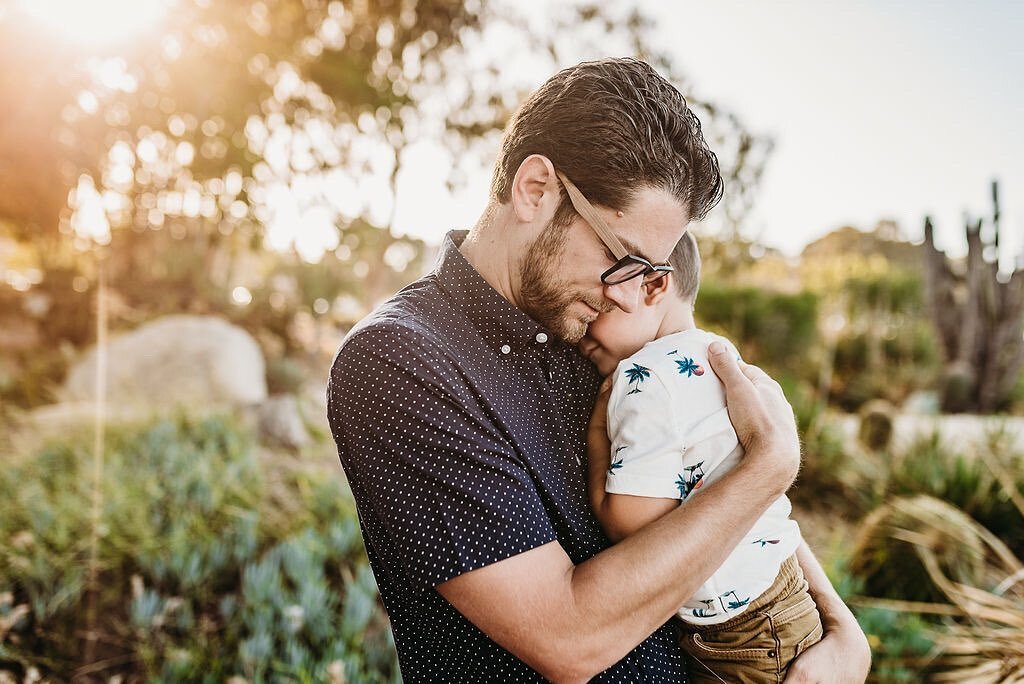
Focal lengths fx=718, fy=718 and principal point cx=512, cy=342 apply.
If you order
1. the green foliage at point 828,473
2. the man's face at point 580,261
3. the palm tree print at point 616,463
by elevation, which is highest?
the man's face at point 580,261

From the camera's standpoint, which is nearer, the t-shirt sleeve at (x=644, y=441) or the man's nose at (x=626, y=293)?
the t-shirt sleeve at (x=644, y=441)

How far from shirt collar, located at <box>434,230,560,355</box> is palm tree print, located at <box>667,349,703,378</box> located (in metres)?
0.30

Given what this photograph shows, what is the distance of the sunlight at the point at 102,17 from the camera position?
832 cm

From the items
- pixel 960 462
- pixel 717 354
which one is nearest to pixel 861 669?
pixel 717 354

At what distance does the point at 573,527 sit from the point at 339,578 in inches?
117

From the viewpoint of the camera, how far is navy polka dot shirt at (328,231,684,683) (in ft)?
4.20

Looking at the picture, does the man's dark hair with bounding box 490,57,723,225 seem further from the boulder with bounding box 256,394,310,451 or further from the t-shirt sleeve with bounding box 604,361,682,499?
the boulder with bounding box 256,394,310,451

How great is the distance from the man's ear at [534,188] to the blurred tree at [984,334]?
42.7 ft

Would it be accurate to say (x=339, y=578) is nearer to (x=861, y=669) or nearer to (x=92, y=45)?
(x=861, y=669)

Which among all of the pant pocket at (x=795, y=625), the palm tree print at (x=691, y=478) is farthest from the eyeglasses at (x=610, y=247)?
the pant pocket at (x=795, y=625)

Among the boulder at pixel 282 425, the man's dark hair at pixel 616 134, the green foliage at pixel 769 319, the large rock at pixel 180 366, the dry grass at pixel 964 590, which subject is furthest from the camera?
the green foliage at pixel 769 319

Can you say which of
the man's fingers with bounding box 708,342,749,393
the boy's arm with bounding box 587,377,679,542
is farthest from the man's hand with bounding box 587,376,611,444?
the man's fingers with bounding box 708,342,749,393

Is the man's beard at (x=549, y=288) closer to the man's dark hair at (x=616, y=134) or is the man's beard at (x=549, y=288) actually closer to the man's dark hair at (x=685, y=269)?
the man's dark hair at (x=616, y=134)

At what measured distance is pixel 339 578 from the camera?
4.07 metres
